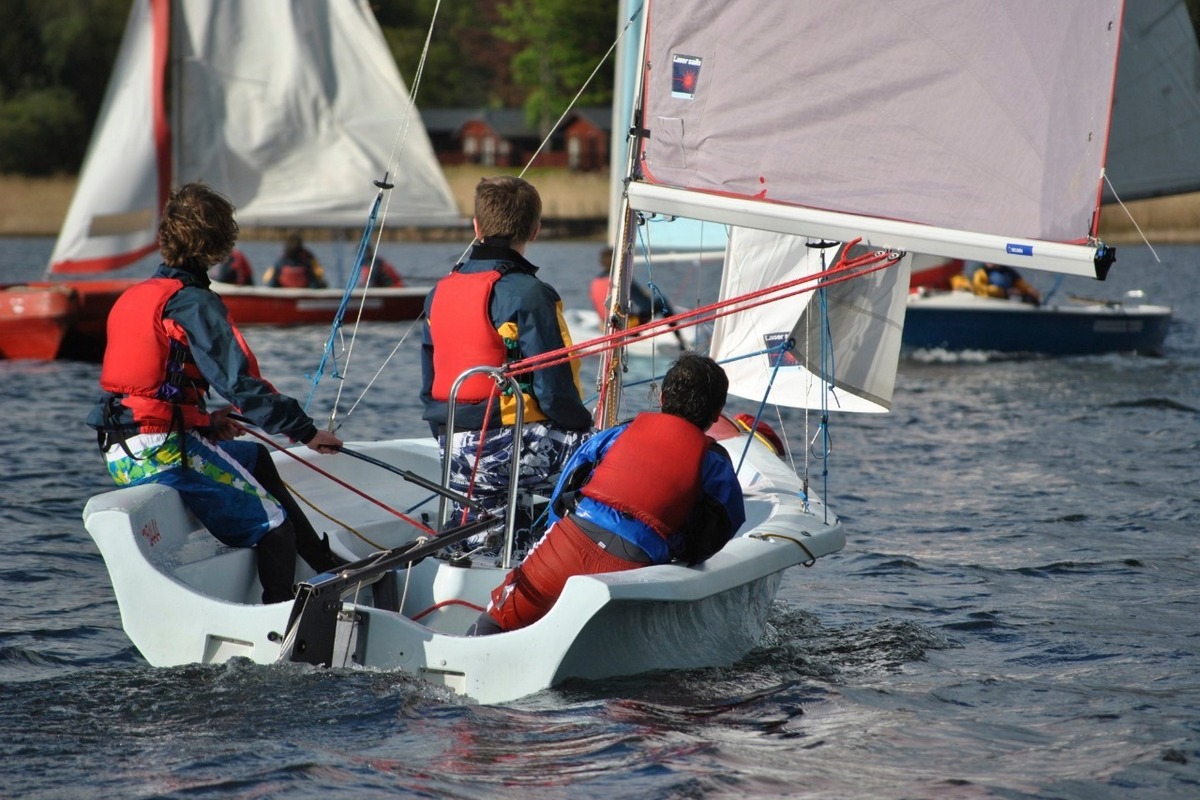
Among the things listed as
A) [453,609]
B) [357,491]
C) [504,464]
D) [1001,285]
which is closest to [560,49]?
[1001,285]

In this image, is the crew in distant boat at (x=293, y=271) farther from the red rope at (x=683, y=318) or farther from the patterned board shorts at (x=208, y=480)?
the patterned board shorts at (x=208, y=480)

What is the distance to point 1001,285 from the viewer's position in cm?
1566

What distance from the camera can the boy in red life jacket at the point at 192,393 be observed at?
4199 mm

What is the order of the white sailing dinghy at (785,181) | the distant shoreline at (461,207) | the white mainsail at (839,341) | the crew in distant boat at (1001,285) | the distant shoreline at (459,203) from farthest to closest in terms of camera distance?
the distant shoreline at (459,203)
the distant shoreline at (461,207)
the crew in distant boat at (1001,285)
the white mainsail at (839,341)
the white sailing dinghy at (785,181)

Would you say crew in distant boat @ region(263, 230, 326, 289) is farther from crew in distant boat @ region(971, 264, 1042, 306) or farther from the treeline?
the treeline

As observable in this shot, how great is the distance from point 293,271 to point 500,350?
13332mm

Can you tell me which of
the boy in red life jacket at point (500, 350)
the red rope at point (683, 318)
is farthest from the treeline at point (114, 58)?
the boy in red life jacket at point (500, 350)

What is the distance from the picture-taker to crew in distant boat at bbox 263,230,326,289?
17.5 meters

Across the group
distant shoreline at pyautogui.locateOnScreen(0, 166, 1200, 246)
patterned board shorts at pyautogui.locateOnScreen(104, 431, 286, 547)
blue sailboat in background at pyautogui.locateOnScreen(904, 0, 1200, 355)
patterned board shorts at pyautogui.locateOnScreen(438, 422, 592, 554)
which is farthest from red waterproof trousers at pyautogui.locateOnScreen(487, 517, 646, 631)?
Result: distant shoreline at pyautogui.locateOnScreen(0, 166, 1200, 246)

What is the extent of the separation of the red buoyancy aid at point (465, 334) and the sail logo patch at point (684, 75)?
41.1 inches

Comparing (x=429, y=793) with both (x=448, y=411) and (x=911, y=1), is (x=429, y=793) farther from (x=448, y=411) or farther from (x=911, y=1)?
(x=911, y=1)

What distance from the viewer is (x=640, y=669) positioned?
169 inches

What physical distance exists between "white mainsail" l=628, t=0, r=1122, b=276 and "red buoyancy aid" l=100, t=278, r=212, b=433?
1628 millimetres

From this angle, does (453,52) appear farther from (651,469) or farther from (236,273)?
(651,469)
